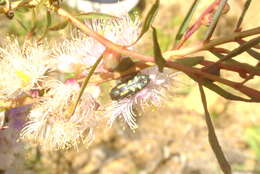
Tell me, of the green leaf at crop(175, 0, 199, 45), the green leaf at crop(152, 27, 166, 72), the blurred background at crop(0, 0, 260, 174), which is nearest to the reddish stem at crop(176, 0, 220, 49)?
the green leaf at crop(175, 0, 199, 45)

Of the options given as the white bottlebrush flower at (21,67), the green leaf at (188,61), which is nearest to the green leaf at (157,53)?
the green leaf at (188,61)

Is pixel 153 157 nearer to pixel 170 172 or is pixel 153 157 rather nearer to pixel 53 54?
pixel 170 172

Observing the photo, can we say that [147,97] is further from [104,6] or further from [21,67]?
[104,6]

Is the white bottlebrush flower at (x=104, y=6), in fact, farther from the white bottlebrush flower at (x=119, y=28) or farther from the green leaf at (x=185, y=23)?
A: the green leaf at (x=185, y=23)

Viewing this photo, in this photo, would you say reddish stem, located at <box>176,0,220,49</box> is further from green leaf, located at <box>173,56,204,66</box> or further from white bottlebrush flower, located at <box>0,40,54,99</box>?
white bottlebrush flower, located at <box>0,40,54,99</box>

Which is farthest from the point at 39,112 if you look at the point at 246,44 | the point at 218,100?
the point at 218,100
